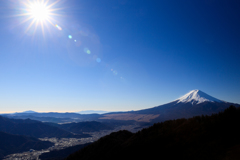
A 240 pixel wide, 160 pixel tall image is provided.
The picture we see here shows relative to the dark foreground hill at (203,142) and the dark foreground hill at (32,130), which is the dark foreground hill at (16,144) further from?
the dark foreground hill at (203,142)

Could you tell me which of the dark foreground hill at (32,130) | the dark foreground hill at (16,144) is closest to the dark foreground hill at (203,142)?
the dark foreground hill at (16,144)

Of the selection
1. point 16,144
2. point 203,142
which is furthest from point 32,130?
point 203,142

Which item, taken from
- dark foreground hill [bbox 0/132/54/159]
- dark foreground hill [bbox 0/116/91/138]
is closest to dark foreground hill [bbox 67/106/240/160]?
dark foreground hill [bbox 0/132/54/159]

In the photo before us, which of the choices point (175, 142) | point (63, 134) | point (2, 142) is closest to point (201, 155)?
point (175, 142)

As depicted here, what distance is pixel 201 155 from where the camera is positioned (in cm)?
1051

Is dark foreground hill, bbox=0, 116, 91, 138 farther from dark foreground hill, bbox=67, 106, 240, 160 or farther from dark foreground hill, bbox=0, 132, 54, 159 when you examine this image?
dark foreground hill, bbox=67, 106, 240, 160

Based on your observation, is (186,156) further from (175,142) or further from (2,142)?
(2,142)

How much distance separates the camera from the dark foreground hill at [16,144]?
98381 mm

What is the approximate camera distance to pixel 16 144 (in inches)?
4259

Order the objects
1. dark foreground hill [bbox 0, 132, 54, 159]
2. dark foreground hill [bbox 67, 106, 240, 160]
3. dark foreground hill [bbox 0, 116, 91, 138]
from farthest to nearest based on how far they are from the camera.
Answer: dark foreground hill [bbox 0, 116, 91, 138]
dark foreground hill [bbox 0, 132, 54, 159]
dark foreground hill [bbox 67, 106, 240, 160]

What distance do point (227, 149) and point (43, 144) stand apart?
460ft

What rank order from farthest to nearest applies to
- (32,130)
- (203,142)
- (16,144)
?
(32,130), (16,144), (203,142)

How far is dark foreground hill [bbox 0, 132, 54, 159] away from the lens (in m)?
98.4

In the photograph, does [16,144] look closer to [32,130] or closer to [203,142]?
[32,130]
